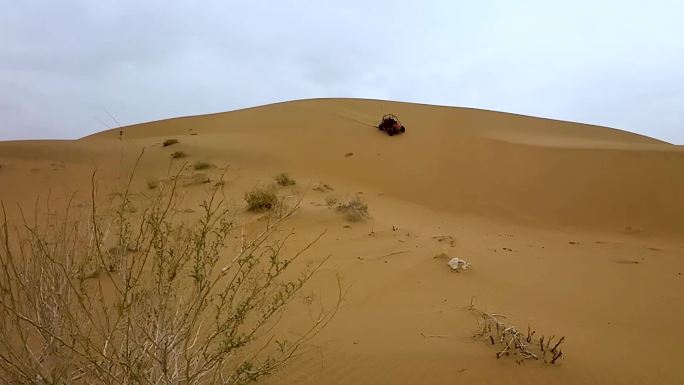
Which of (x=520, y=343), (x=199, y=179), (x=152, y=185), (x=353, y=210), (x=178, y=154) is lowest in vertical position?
(x=520, y=343)

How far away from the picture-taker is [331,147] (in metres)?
15.0

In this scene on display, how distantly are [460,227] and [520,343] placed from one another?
17.2ft

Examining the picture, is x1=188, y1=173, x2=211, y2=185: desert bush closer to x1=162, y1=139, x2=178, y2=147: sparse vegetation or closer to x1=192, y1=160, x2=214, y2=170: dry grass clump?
x1=192, y1=160, x2=214, y2=170: dry grass clump

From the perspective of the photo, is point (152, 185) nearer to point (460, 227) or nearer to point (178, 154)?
point (178, 154)

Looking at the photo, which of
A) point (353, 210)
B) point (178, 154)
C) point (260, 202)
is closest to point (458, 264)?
point (353, 210)

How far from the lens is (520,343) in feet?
10.7

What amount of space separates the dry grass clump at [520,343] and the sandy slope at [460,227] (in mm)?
88

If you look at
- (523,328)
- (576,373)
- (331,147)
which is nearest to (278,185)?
(331,147)

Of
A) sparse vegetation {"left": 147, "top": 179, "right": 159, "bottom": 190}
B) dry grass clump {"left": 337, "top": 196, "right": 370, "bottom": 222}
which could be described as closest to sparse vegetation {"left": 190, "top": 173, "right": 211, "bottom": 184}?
sparse vegetation {"left": 147, "top": 179, "right": 159, "bottom": 190}

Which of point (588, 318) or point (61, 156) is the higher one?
point (61, 156)

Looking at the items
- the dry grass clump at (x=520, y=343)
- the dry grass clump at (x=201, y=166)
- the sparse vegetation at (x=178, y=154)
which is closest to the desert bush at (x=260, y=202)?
the dry grass clump at (x=201, y=166)

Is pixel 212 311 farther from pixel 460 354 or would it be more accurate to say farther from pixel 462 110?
pixel 462 110

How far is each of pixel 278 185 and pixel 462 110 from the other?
1347cm

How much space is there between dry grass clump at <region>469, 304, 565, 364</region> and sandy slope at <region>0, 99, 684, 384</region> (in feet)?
0.29
